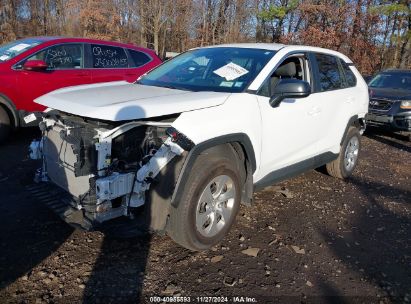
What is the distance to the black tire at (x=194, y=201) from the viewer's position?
10.3 ft

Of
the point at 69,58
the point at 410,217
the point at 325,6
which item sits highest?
the point at 325,6

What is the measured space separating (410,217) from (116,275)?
11.3ft

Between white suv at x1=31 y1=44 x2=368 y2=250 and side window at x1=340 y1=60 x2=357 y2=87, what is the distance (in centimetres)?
116

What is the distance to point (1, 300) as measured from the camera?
276 centimetres

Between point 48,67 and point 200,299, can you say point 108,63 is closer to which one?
point 48,67

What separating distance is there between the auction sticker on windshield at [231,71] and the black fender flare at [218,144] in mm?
747

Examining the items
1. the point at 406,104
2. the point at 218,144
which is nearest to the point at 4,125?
the point at 218,144

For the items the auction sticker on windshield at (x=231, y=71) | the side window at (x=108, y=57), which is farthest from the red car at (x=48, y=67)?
the auction sticker on windshield at (x=231, y=71)

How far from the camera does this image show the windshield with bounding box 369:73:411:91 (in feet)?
33.3

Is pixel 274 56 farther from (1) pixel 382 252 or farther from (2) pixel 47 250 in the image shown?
(2) pixel 47 250

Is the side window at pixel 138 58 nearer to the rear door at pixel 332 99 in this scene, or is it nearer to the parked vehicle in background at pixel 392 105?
the rear door at pixel 332 99

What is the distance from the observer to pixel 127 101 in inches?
123

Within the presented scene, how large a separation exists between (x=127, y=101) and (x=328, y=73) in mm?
2951

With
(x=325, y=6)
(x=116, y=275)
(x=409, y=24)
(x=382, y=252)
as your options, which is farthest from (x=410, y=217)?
(x=409, y=24)
